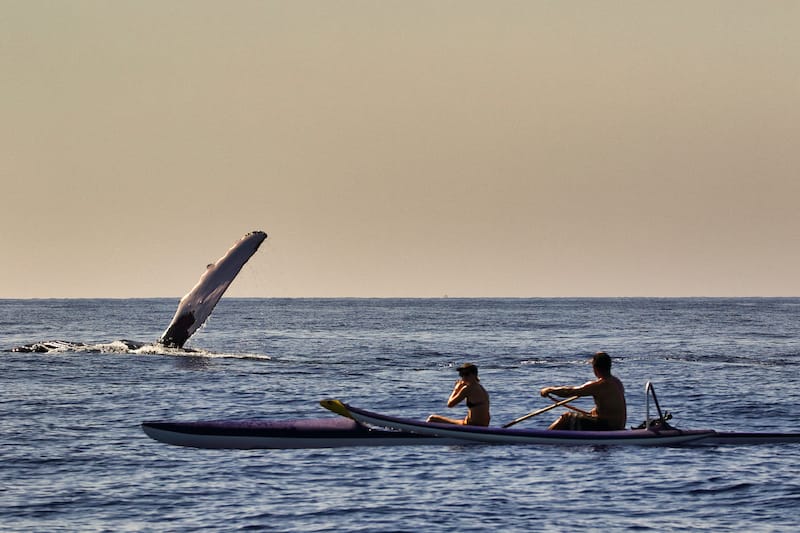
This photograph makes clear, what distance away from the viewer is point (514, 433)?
22078 mm

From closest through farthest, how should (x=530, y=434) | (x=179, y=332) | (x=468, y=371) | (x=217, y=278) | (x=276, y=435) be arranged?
(x=468, y=371)
(x=530, y=434)
(x=276, y=435)
(x=217, y=278)
(x=179, y=332)

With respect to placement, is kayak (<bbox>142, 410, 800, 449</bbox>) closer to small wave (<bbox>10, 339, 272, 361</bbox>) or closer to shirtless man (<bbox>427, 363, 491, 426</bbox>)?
shirtless man (<bbox>427, 363, 491, 426</bbox>)

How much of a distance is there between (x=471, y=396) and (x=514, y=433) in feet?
3.46

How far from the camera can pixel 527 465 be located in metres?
20.9

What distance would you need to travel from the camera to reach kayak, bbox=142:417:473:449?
21.9 meters

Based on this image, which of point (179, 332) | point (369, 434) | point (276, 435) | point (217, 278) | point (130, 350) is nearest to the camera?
point (276, 435)

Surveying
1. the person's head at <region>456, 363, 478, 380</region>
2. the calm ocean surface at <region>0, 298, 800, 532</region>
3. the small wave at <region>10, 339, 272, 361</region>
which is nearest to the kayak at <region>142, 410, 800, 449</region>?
the calm ocean surface at <region>0, 298, 800, 532</region>

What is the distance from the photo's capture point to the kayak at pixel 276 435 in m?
21.9

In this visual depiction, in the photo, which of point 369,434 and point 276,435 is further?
point 369,434

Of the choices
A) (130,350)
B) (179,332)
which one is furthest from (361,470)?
(130,350)

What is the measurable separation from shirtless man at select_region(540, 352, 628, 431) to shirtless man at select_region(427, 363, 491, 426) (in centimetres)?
132

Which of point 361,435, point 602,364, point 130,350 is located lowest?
point 361,435

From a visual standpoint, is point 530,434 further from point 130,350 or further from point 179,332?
point 130,350

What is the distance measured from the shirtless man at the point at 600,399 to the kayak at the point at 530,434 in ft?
1.01
